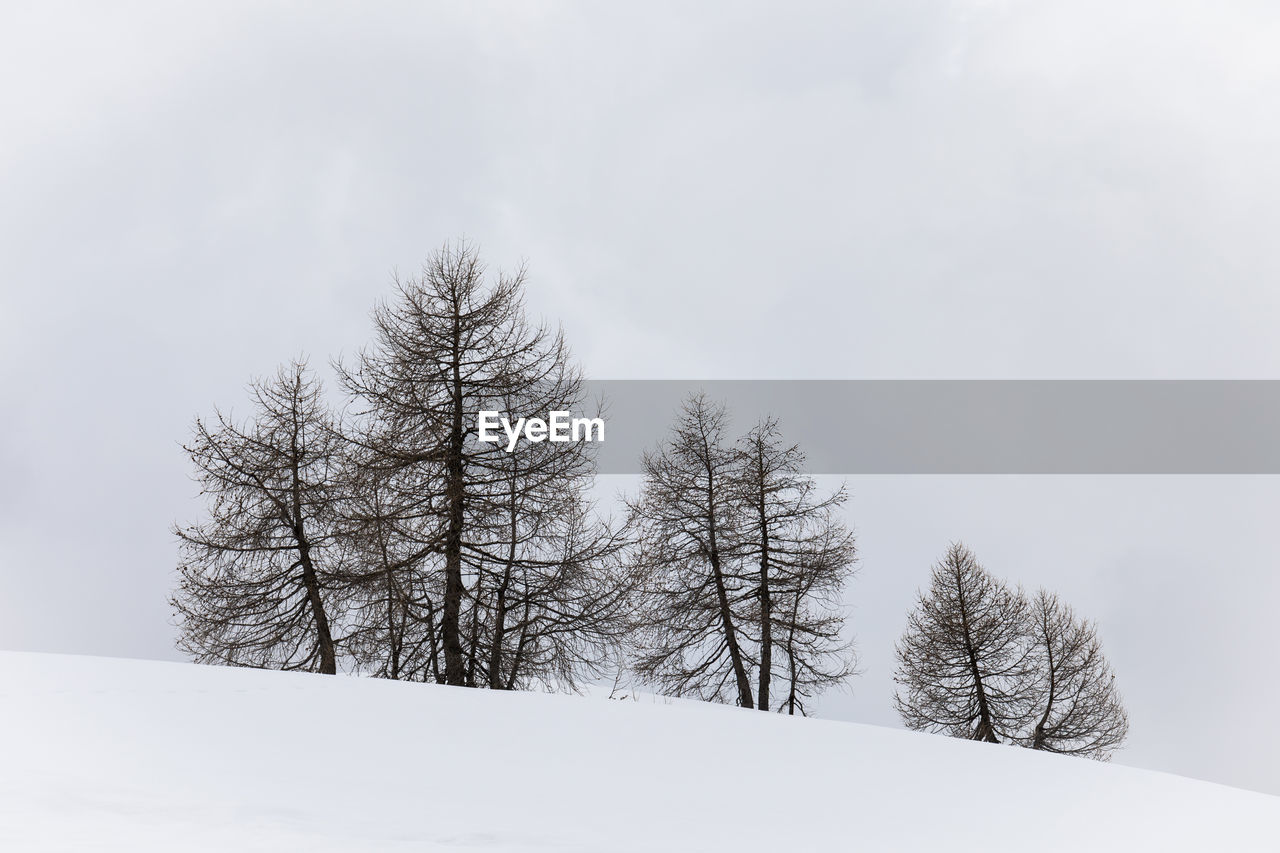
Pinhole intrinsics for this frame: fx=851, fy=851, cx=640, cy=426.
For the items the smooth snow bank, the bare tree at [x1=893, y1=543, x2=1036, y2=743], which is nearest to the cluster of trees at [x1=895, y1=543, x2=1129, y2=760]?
the bare tree at [x1=893, y1=543, x2=1036, y2=743]

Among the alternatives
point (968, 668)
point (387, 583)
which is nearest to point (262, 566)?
point (387, 583)

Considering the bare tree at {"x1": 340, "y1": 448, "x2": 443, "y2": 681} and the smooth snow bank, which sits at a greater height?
the bare tree at {"x1": 340, "y1": 448, "x2": 443, "y2": 681}

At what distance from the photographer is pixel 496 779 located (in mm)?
7344

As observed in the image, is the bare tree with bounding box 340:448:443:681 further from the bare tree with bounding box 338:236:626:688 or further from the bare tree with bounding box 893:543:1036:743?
the bare tree with bounding box 893:543:1036:743

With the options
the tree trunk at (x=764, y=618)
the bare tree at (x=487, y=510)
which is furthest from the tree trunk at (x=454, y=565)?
the tree trunk at (x=764, y=618)

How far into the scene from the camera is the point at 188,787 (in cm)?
598

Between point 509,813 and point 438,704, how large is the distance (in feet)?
13.5

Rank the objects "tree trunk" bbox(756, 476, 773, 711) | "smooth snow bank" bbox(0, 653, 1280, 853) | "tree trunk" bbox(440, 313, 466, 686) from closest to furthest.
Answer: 1. "smooth snow bank" bbox(0, 653, 1280, 853)
2. "tree trunk" bbox(440, 313, 466, 686)
3. "tree trunk" bbox(756, 476, 773, 711)

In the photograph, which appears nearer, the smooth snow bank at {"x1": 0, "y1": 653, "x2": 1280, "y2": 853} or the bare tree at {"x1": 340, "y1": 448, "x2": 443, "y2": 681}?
the smooth snow bank at {"x1": 0, "y1": 653, "x2": 1280, "y2": 853}

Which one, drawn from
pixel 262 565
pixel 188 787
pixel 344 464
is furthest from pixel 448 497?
pixel 188 787

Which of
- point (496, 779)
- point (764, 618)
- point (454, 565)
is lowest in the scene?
point (496, 779)

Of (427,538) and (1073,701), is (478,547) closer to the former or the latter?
(427,538)

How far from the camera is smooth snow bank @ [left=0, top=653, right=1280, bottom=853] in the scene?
5.45 metres

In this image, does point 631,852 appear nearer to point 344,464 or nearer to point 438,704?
point 438,704
